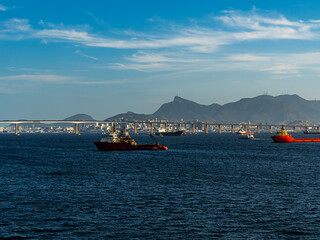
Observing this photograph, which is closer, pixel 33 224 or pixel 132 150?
pixel 33 224

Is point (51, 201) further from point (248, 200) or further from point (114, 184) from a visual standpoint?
point (248, 200)

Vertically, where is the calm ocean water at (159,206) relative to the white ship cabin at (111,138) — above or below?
below

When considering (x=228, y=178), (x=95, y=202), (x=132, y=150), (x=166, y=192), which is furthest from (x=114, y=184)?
(x=132, y=150)

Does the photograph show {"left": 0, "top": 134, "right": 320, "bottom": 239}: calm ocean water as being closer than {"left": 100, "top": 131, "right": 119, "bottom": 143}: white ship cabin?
Yes

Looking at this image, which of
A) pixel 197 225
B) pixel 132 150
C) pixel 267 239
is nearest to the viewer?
pixel 267 239

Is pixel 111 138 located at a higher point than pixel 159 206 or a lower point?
higher

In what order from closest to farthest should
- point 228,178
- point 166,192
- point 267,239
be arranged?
point 267,239 < point 166,192 < point 228,178

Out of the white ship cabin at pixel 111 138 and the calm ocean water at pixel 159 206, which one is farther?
the white ship cabin at pixel 111 138

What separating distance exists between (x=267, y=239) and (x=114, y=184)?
1141 inches

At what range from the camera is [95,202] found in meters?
41.5

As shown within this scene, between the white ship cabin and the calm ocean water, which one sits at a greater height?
the white ship cabin

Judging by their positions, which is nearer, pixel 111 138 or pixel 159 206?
pixel 159 206

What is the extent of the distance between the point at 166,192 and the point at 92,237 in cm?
1921

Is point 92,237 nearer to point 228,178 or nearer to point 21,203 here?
point 21,203
